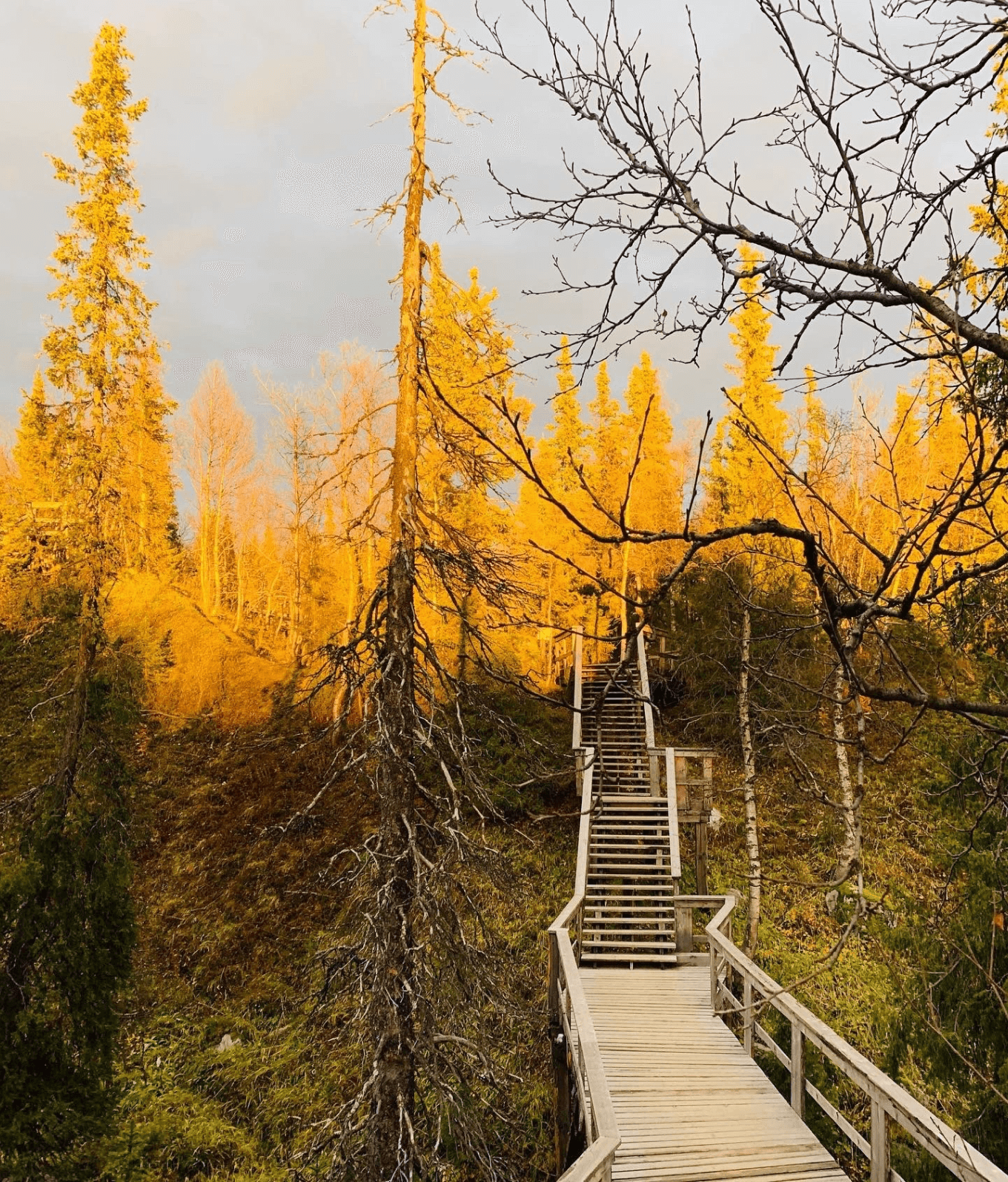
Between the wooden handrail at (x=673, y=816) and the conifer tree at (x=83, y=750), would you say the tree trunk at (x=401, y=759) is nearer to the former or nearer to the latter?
the conifer tree at (x=83, y=750)

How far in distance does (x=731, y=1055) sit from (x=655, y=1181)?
2701 mm

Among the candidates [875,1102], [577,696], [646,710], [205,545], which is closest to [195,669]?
[205,545]

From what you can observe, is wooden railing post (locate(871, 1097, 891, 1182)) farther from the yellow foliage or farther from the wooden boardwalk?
the yellow foliage

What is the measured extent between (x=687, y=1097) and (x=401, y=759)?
4330mm

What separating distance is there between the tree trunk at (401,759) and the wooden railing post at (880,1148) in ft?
10.9

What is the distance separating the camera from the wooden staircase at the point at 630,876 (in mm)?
11133

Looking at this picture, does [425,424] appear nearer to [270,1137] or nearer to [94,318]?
[94,318]

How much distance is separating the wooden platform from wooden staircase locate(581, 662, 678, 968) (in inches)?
57.1

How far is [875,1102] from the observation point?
5.18m

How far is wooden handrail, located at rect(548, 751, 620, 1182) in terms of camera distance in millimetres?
4758

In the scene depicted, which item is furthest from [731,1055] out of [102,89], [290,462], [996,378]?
[290,462]

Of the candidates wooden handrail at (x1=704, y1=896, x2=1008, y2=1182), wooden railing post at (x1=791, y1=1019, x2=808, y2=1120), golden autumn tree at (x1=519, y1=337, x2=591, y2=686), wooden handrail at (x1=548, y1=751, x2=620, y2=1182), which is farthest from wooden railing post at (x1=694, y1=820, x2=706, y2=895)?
golden autumn tree at (x1=519, y1=337, x2=591, y2=686)

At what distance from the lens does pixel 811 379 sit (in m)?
2.35

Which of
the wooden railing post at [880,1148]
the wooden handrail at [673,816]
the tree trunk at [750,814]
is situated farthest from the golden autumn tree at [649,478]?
the wooden railing post at [880,1148]
